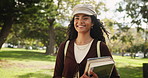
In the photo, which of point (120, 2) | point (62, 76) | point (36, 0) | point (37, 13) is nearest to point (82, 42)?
point (62, 76)

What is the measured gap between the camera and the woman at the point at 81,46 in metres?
1.91

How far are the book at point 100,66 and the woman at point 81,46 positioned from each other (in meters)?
0.23

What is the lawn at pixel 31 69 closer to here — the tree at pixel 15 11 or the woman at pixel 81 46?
the tree at pixel 15 11

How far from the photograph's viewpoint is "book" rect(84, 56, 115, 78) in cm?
160

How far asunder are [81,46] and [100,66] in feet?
1.47

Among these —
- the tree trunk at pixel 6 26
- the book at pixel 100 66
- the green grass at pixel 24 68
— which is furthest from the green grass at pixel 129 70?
the book at pixel 100 66

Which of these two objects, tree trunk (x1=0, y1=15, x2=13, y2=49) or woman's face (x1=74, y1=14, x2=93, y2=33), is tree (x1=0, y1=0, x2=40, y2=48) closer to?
tree trunk (x1=0, y1=15, x2=13, y2=49)

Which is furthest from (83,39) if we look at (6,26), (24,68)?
(6,26)

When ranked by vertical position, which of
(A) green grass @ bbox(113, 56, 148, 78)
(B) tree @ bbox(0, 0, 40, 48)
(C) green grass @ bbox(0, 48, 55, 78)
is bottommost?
(A) green grass @ bbox(113, 56, 148, 78)

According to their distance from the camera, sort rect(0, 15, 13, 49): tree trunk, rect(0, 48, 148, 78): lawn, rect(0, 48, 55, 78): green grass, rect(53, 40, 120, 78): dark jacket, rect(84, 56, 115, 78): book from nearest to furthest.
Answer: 1. rect(84, 56, 115, 78): book
2. rect(53, 40, 120, 78): dark jacket
3. rect(0, 48, 55, 78): green grass
4. rect(0, 48, 148, 78): lawn
5. rect(0, 15, 13, 49): tree trunk

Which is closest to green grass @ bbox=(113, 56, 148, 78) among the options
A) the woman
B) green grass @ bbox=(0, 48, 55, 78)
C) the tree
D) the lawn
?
the lawn

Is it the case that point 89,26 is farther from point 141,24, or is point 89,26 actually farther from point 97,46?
point 141,24

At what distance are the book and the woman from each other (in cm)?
23

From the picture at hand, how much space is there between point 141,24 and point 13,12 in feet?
29.9
